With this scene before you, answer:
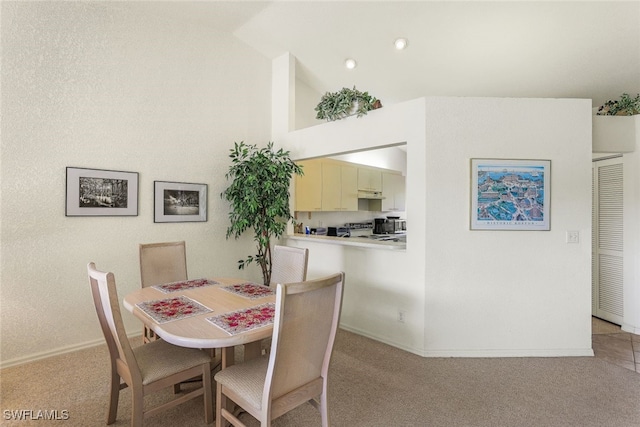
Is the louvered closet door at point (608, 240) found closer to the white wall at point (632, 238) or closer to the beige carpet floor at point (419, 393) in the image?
the white wall at point (632, 238)

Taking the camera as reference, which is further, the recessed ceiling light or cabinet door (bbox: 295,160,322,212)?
cabinet door (bbox: 295,160,322,212)

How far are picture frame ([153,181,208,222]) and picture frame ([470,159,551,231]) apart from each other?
300 cm

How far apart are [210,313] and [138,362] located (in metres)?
0.47

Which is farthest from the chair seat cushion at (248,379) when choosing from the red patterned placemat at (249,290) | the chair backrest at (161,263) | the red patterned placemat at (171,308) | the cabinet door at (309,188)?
the cabinet door at (309,188)

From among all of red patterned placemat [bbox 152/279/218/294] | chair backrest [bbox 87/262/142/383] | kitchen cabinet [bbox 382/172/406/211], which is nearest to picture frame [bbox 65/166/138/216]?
red patterned placemat [bbox 152/279/218/294]

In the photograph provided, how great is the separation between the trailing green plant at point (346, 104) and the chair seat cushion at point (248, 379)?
8.76 ft

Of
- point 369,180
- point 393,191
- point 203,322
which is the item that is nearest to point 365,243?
point 203,322

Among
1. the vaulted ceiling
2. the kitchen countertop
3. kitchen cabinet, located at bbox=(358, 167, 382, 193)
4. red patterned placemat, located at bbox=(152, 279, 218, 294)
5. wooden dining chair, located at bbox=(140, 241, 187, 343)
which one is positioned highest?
the vaulted ceiling

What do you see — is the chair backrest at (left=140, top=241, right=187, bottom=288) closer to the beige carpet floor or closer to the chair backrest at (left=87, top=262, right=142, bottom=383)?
the beige carpet floor

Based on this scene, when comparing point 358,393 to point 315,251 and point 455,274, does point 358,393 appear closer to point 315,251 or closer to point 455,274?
point 455,274

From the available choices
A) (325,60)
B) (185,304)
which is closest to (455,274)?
(185,304)

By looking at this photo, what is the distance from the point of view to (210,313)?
1881mm

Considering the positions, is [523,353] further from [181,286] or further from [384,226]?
[384,226]

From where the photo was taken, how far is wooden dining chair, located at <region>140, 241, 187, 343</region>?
8.85ft
